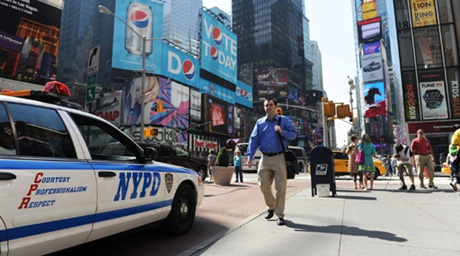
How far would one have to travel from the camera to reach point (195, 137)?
53.9 metres

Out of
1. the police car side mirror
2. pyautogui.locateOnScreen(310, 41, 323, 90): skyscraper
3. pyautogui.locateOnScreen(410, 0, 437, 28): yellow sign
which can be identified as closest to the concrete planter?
the police car side mirror

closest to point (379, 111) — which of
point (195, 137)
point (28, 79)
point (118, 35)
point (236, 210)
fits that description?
point (195, 137)

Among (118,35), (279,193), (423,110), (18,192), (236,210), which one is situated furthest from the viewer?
(118,35)

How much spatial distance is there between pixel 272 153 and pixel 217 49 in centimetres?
6067

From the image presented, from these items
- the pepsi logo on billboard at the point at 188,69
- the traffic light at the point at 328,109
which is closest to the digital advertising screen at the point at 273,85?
the pepsi logo on billboard at the point at 188,69

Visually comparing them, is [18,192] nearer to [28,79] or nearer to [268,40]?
[28,79]

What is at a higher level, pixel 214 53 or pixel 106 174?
pixel 214 53

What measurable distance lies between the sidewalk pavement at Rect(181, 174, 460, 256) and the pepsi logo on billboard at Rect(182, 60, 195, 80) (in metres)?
50.3

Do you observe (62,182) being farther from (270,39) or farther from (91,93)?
(270,39)

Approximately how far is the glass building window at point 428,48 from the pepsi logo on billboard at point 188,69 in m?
37.1

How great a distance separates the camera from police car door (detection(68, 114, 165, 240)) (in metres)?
2.87

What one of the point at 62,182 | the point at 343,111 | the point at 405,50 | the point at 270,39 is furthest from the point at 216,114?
the point at 270,39

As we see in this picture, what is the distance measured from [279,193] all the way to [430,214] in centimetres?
302

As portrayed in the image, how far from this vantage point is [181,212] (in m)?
4.27
